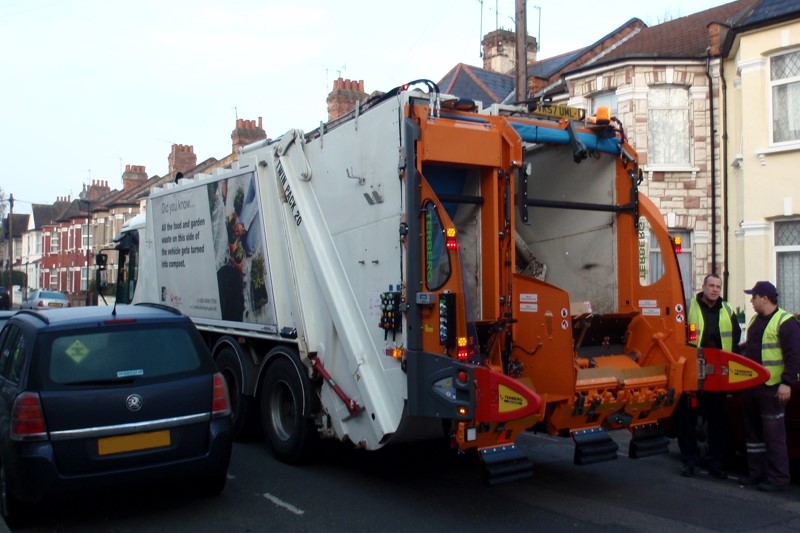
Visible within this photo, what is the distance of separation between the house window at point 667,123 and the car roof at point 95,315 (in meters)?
13.1

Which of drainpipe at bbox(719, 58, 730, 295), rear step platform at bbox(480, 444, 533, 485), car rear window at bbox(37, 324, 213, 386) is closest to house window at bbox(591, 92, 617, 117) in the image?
drainpipe at bbox(719, 58, 730, 295)

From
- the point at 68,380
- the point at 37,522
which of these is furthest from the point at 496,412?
the point at 37,522

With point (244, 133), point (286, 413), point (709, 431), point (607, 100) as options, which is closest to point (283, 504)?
point (286, 413)

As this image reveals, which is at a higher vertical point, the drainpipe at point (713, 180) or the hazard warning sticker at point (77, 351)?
the drainpipe at point (713, 180)

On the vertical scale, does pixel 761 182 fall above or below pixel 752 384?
above

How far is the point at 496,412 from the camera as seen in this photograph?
5.41 m

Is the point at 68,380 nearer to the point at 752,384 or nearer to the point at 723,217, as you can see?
the point at 752,384

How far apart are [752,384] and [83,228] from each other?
51271mm

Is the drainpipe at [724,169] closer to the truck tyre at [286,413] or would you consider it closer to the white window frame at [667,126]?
the white window frame at [667,126]

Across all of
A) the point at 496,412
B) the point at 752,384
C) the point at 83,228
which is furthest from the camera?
the point at 83,228

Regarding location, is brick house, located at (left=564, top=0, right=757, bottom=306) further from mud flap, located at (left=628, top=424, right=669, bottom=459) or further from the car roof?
the car roof

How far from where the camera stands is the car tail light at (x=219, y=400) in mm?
6117

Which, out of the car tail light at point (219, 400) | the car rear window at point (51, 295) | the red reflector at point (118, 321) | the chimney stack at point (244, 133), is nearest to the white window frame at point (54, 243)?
the car rear window at point (51, 295)

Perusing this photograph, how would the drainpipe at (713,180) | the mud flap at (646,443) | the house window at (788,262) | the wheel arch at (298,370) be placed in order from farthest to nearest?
the drainpipe at (713,180), the house window at (788,262), the wheel arch at (298,370), the mud flap at (646,443)
